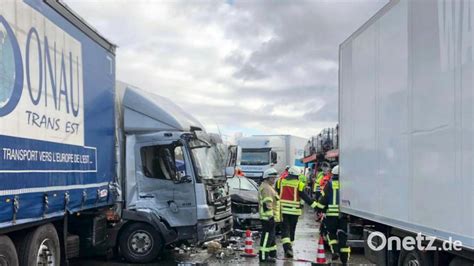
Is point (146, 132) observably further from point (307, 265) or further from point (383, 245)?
point (383, 245)

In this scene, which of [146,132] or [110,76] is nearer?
[110,76]

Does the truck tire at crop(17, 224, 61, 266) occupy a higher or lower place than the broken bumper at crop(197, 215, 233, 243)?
higher

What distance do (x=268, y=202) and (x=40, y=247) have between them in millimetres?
4406

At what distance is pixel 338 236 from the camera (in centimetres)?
906

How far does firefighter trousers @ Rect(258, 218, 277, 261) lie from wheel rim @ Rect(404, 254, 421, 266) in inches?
138

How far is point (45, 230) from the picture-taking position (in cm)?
609

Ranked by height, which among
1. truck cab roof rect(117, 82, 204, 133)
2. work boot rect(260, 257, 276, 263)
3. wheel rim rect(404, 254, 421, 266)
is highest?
truck cab roof rect(117, 82, 204, 133)

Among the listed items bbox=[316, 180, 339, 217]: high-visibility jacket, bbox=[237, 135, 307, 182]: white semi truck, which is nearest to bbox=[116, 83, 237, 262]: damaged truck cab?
bbox=[316, 180, 339, 217]: high-visibility jacket

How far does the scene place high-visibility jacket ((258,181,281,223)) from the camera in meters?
9.31

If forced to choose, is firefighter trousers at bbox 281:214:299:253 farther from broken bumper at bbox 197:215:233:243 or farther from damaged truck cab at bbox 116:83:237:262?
damaged truck cab at bbox 116:83:237:262

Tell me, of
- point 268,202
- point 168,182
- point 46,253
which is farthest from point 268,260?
point 46,253

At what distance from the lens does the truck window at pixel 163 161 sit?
9.12 metres

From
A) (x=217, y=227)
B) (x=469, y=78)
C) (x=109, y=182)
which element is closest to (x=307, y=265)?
(x=217, y=227)

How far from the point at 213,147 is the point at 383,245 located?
14.6ft
